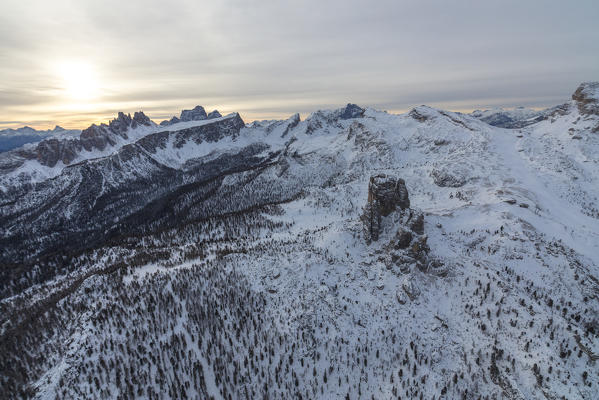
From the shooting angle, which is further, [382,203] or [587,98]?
[587,98]

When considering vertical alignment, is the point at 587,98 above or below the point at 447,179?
above

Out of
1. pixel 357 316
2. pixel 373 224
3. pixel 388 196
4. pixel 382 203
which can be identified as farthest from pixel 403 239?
pixel 357 316

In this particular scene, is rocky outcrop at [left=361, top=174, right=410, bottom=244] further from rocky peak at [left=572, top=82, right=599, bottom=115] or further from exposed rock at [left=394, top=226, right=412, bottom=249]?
rocky peak at [left=572, top=82, right=599, bottom=115]

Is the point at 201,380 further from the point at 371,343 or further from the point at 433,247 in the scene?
the point at 433,247

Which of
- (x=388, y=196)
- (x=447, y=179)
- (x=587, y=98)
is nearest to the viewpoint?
(x=388, y=196)

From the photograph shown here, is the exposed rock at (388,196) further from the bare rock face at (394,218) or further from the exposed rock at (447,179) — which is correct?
the exposed rock at (447,179)

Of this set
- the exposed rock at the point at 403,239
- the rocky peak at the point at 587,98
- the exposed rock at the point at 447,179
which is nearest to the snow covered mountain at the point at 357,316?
the exposed rock at the point at 403,239

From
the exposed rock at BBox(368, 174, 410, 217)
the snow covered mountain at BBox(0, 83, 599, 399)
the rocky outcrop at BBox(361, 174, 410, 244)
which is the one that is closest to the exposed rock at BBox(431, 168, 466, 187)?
the snow covered mountain at BBox(0, 83, 599, 399)

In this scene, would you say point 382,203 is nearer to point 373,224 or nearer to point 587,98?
point 373,224

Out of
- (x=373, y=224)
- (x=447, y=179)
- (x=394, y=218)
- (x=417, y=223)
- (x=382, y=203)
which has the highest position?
(x=382, y=203)

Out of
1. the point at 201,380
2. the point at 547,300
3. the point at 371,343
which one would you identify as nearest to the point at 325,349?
the point at 371,343
